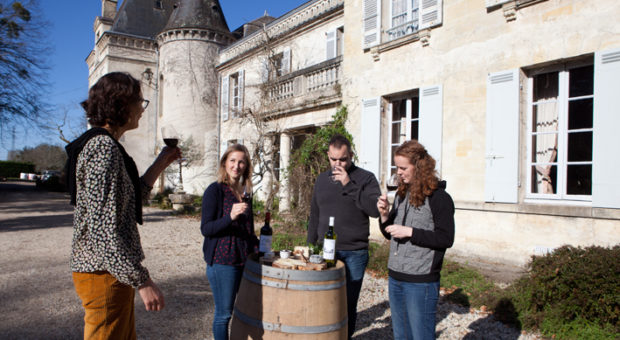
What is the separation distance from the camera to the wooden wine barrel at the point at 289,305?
237cm

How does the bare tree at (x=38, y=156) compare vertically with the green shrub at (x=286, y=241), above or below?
above

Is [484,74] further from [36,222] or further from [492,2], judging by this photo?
[36,222]

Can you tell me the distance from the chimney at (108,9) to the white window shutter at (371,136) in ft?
73.5

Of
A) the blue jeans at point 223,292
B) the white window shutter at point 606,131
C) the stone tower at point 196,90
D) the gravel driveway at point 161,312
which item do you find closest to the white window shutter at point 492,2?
the white window shutter at point 606,131

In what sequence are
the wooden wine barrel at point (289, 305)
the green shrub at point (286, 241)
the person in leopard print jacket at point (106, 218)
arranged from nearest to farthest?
the person in leopard print jacket at point (106, 218), the wooden wine barrel at point (289, 305), the green shrub at point (286, 241)

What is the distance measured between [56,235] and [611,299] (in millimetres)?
10757

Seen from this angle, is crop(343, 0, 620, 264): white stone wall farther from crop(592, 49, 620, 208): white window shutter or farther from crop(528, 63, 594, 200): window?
crop(528, 63, 594, 200): window

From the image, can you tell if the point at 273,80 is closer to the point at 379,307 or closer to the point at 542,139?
the point at 542,139

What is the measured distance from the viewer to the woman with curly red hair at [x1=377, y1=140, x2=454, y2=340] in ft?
7.98

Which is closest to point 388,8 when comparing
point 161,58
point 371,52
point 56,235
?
point 371,52

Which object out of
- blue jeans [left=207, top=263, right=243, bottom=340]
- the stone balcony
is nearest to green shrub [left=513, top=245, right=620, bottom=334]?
blue jeans [left=207, top=263, right=243, bottom=340]

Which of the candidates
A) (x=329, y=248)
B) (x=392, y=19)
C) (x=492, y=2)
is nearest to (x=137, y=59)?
(x=392, y=19)

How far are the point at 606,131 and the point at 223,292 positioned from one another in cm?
550

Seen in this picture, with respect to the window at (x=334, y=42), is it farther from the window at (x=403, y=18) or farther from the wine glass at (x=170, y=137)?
the wine glass at (x=170, y=137)
